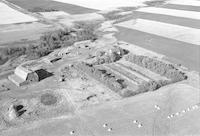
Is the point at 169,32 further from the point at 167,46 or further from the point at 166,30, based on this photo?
the point at 167,46

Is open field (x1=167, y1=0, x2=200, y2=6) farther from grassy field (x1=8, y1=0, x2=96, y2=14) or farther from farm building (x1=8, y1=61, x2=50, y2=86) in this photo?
farm building (x1=8, y1=61, x2=50, y2=86)

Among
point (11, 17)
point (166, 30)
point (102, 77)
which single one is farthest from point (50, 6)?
point (102, 77)

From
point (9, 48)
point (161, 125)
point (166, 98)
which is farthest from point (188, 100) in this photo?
point (9, 48)

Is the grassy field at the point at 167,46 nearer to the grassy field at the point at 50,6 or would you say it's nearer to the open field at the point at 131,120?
the open field at the point at 131,120

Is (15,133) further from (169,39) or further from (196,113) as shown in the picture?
(169,39)

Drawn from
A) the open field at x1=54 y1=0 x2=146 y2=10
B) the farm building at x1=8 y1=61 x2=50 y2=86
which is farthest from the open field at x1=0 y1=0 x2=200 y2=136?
the open field at x1=54 y1=0 x2=146 y2=10
